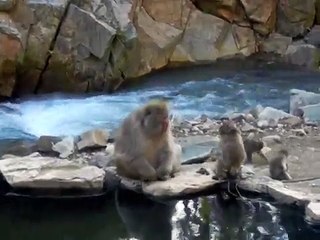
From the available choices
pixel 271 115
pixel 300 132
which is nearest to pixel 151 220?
pixel 300 132

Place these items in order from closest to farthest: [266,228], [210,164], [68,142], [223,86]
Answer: [266,228]
[210,164]
[68,142]
[223,86]

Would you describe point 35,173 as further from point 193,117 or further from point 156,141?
point 193,117

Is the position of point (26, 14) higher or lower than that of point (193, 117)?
higher

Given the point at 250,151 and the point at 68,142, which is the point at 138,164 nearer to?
the point at 250,151

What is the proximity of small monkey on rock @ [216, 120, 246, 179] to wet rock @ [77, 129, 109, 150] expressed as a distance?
68.9 inches

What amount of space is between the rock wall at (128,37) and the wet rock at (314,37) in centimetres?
2

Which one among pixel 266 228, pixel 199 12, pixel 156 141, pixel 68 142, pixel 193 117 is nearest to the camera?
pixel 266 228

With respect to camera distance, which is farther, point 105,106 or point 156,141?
point 105,106

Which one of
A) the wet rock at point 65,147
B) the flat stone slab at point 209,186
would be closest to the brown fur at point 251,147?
the flat stone slab at point 209,186

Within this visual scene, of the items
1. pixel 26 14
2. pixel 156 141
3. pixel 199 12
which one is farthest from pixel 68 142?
pixel 199 12

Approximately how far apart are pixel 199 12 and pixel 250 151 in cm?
780

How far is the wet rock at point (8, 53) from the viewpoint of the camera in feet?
32.8

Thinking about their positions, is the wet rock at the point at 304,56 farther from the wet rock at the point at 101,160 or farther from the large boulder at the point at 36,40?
the wet rock at the point at 101,160

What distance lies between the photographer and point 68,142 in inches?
283
